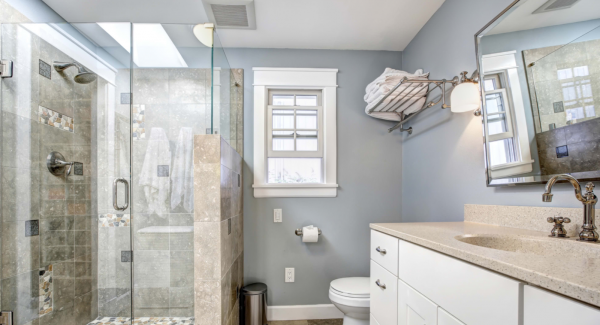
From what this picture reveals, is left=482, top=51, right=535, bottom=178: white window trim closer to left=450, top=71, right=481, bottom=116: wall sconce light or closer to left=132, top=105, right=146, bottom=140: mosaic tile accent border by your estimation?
left=450, top=71, right=481, bottom=116: wall sconce light

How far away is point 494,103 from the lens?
1.35 m

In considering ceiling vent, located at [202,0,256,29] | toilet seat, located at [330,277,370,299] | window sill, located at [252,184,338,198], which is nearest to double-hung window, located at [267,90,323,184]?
window sill, located at [252,184,338,198]

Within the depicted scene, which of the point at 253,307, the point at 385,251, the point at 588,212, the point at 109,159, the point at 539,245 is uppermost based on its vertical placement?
the point at 109,159

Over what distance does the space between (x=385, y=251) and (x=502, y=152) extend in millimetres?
726

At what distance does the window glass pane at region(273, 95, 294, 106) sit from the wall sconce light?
55.1 inches

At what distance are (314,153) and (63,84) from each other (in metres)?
1.78

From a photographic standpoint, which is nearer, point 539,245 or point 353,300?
point 539,245

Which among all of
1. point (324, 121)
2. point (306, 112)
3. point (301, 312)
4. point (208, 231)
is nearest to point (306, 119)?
point (306, 112)

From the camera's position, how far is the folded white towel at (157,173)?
1687 mm

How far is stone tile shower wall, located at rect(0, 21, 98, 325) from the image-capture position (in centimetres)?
146

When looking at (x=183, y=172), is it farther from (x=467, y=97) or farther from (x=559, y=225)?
(x=559, y=225)

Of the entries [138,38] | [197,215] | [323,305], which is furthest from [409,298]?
[138,38]

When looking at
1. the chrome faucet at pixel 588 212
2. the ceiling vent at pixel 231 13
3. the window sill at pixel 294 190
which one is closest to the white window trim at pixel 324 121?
the window sill at pixel 294 190

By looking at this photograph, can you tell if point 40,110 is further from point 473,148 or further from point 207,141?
point 473,148
